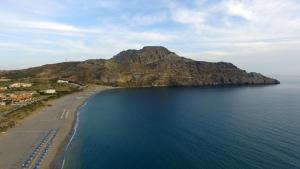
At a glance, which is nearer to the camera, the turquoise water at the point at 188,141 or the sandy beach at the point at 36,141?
the sandy beach at the point at 36,141

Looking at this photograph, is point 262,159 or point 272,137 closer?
point 262,159

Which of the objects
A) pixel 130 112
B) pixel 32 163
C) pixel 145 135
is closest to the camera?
pixel 32 163

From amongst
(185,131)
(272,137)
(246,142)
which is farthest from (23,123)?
(272,137)

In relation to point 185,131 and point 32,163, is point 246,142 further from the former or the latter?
point 32,163

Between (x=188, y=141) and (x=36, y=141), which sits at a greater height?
(x=188, y=141)

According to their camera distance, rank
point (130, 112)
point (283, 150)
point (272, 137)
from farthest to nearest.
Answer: point (130, 112)
point (272, 137)
point (283, 150)

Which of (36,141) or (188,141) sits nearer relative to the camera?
(36,141)

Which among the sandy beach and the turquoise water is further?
the turquoise water

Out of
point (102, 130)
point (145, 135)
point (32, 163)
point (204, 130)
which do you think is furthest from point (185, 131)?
point (32, 163)
